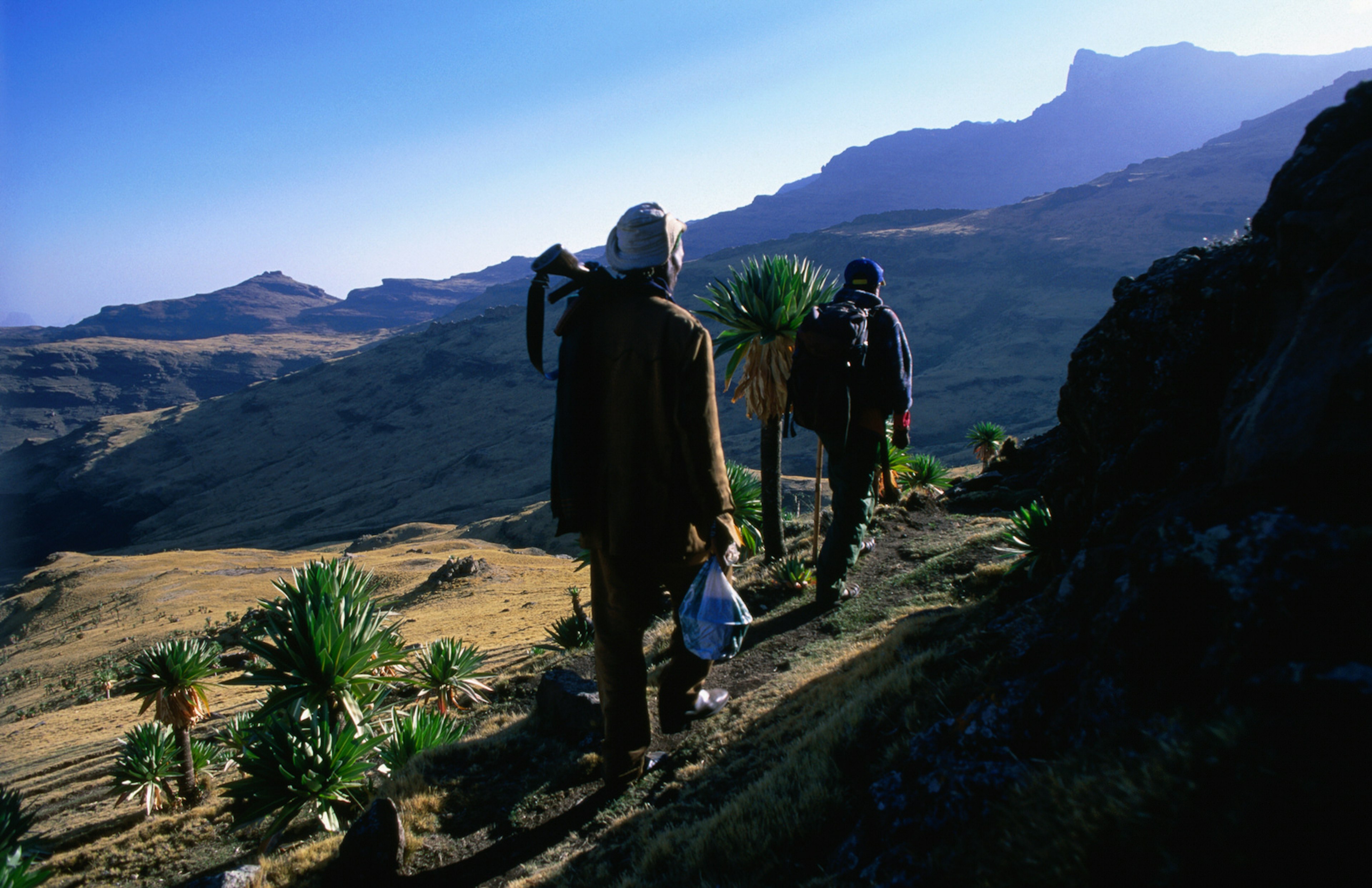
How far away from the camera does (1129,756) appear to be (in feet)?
4.87

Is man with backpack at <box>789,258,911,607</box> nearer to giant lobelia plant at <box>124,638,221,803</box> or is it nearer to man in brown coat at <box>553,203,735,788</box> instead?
man in brown coat at <box>553,203,735,788</box>

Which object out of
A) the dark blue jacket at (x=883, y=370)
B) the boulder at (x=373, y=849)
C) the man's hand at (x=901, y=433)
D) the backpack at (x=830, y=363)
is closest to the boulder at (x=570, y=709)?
the boulder at (x=373, y=849)

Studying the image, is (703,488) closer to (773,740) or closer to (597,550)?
(597,550)

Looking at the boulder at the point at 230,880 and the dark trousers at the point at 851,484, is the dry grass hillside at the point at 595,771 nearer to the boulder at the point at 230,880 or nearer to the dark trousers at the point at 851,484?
the boulder at the point at 230,880

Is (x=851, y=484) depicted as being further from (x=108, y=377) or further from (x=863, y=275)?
(x=108, y=377)

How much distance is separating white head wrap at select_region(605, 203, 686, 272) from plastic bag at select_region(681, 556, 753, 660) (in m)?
1.40

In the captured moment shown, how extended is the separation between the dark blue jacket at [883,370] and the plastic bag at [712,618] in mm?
2830

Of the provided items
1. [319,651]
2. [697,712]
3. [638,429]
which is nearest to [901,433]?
[697,712]

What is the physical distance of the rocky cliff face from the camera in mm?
1188

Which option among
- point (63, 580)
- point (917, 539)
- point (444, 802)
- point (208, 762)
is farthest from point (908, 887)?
point (63, 580)

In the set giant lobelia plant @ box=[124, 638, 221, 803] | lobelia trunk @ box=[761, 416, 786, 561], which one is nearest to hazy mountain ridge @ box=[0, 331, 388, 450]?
giant lobelia plant @ box=[124, 638, 221, 803]

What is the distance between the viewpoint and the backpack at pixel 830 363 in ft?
17.0

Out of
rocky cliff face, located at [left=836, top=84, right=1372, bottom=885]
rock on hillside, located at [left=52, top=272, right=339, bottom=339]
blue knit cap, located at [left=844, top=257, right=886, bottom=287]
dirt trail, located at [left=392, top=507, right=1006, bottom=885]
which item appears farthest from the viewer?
rock on hillside, located at [left=52, top=272, right=339, bottom=339]

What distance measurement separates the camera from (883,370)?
5.37 m
